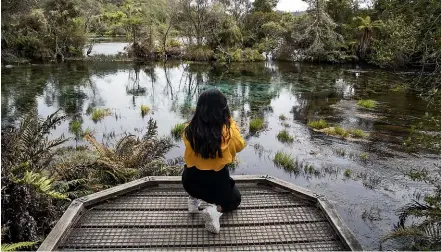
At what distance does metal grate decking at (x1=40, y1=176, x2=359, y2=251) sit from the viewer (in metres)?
3.52

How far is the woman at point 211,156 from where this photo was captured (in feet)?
12.1

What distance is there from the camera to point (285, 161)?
26.8ft

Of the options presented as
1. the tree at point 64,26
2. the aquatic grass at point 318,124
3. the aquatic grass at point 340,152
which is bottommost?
the aquatic grass at point 340,152

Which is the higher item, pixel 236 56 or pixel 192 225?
pixel 236 56

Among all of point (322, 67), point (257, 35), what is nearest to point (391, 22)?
point (322, 67)

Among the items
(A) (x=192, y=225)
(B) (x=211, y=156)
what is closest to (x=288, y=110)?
(B) (x=211, y=156)

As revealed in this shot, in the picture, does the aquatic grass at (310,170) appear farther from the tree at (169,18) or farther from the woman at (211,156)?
the tree at (169,18)

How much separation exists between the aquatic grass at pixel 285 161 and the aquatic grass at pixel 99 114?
569cm

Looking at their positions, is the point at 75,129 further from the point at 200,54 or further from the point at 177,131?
the point at 200,54

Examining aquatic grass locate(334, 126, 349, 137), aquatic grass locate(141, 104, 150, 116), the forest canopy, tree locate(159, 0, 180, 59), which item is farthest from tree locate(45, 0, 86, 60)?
aquatic grass locate(334, 126, 349, 137)

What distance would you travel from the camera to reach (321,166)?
808 centimetres

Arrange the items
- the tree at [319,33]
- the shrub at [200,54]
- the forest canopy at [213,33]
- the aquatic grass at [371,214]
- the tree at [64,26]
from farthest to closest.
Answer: the shrub at [200,54] < the tree at [319,33] < the forest canopy at [213,33] < the tree at [64,26] < the aquatic grass at [371,214]

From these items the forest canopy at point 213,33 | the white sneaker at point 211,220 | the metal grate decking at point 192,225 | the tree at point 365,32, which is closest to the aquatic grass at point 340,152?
the metal grate decking at point 192,225

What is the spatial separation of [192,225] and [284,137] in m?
6.46
